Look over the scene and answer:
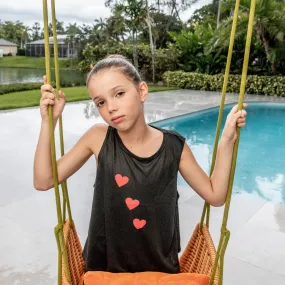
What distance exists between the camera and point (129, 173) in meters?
1.13

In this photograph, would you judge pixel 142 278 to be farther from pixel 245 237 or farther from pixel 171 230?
pixel 245 237

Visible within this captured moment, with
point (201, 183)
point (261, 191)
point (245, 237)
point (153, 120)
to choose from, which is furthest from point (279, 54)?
point (201, 183)

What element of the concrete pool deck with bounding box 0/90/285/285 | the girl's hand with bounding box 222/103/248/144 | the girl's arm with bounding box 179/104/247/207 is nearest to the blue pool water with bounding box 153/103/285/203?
the concrete pool deck with bounding box 0/90/285/285

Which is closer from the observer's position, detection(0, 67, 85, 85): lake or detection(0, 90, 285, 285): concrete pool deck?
detection(0, 90, 285, 285): concrete pool deck

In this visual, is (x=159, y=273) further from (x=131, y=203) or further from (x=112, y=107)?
(x=112, y=107)

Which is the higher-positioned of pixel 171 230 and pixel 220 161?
pixel 220 161

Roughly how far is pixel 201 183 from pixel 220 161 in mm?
100

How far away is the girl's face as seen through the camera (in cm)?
108

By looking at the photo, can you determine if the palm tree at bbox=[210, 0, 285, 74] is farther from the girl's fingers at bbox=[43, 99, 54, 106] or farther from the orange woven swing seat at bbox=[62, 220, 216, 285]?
the girl's fingers at bbox=[43, 99, 54, 106]

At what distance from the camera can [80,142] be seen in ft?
3.88

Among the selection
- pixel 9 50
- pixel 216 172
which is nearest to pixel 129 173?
pixel 216 172

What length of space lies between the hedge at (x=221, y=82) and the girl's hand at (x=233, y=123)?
430 inches

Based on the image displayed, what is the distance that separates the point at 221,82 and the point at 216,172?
37.1 feet

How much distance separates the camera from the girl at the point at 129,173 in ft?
3.60
